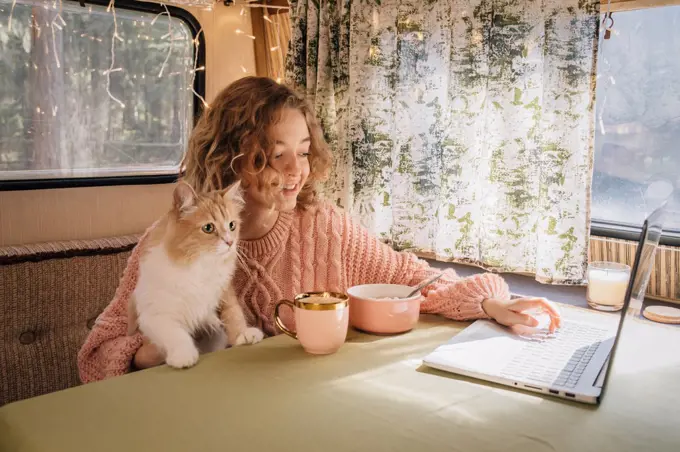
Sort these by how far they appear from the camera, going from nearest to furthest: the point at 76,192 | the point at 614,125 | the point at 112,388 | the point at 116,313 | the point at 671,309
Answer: the point at 112,388, the point at 116,313, the point at 671,309, the point at 614,125, the point at 76,192

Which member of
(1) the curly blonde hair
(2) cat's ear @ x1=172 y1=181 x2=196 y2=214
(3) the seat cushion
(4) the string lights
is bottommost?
(3) the seat cushion

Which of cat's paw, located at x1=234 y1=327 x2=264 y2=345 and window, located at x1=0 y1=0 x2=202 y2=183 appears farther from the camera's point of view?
window, located at x1=0 y1=0 x2=202 y2=183

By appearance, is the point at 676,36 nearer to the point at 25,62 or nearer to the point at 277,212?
the point at 277,212

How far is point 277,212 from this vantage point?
161 cm

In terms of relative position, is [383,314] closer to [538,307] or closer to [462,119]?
[538,307]

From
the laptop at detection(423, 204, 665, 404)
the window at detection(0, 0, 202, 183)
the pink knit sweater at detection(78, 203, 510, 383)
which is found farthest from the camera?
the window at detection(0, 0, 202, 183)

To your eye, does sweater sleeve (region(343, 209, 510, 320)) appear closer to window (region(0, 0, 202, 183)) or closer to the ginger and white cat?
the ginger and white cat

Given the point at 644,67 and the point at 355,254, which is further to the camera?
the point at 644,67

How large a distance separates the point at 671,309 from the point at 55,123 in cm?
207

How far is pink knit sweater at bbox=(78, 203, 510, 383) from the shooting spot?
1343 mm

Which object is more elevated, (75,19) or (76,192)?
(75,19)

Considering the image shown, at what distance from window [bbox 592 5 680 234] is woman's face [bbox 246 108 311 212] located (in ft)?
3.29

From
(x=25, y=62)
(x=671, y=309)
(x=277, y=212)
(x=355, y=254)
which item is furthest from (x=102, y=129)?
(x=671, y=309)

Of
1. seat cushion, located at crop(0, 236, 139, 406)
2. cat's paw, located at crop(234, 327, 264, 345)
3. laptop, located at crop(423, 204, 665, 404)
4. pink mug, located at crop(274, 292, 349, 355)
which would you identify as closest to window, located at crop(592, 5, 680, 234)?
laptop, located at crop(423, 204, 665, 404)
